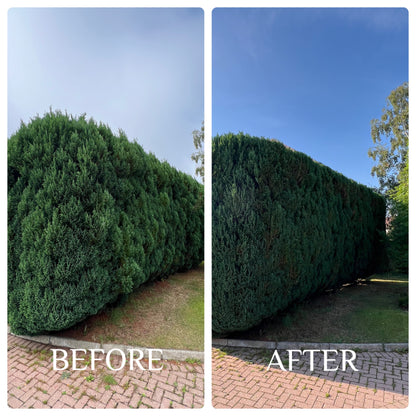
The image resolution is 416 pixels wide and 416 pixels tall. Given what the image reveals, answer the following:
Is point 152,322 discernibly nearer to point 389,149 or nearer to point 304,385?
point 304,385

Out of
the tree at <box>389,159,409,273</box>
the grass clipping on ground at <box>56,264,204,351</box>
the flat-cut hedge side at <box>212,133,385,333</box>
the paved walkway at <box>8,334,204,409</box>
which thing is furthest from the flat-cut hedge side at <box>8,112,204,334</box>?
the tree at <box>389,159,409,273</box>

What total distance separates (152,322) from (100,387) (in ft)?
3.09

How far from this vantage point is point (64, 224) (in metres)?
2.29

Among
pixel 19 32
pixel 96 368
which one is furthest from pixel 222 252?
pixel 19 32

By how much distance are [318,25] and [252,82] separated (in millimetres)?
614

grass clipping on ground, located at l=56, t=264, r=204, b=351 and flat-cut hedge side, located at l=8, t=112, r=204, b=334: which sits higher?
flat-cut hedge side, located at l=8, t=112, r=204, b=334

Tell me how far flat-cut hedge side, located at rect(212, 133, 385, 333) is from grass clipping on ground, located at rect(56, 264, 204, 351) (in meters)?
0.32

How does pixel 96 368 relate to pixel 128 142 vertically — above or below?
below

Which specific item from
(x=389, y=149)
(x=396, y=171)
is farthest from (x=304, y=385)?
(x=389, y=149)

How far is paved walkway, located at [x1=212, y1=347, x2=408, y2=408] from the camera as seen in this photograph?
5.99 ft

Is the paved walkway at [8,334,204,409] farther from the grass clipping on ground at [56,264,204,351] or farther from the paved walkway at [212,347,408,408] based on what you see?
the grass clipping on ground at [56,264,204,351]

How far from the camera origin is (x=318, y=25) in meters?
1.95

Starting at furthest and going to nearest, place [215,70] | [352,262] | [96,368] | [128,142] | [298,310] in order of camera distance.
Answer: [352,262]
[298,310]
[128,142]
[96,368]
[215,70]
